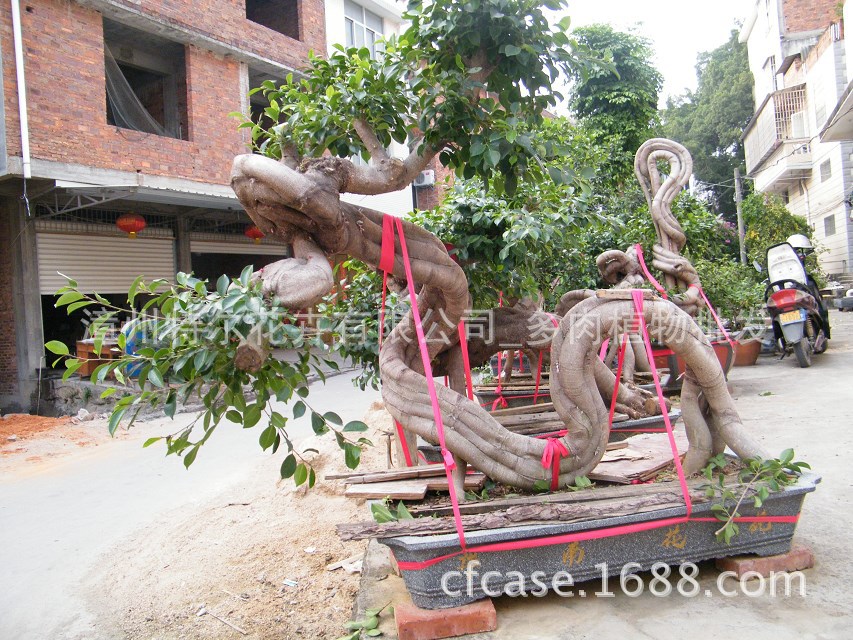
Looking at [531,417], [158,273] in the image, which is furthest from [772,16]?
[531,417]

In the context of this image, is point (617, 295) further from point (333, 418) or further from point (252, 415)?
point (252, 415)

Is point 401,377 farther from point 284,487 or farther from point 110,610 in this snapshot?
point 284,487

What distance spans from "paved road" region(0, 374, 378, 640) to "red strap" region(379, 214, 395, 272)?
264cm

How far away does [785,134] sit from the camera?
2050 centimetres

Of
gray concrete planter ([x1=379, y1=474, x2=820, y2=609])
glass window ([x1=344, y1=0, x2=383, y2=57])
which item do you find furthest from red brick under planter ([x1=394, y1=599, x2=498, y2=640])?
glass window ([x1=344, y1=0, x2=383, y2=57])

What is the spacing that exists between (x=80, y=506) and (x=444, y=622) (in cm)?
455

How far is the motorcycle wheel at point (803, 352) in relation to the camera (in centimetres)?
900

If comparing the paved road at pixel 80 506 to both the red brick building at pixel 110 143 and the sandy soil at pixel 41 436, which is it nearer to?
the sandy soil at pixel 41 436

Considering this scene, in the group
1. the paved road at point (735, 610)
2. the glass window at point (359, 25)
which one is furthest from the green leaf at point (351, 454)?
the glass window at point (359, 25)

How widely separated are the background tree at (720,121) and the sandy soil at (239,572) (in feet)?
88.3

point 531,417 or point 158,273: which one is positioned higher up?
point 158,273

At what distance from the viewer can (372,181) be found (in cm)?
298

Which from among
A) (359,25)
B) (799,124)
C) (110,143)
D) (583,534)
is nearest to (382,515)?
(583,534)

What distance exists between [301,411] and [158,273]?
1003cm
